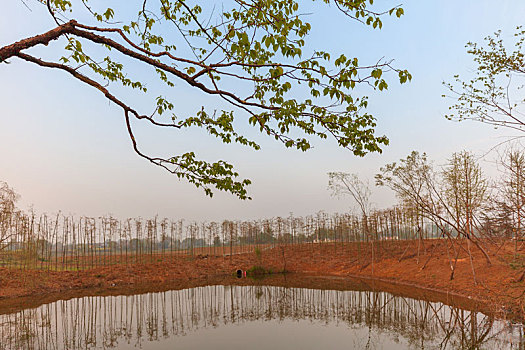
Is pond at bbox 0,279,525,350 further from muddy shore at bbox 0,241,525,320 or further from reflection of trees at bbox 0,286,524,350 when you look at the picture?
muddy shore at bbox 0,241,525,320

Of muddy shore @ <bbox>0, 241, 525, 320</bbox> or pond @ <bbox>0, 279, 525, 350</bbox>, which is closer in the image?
pond @ <bbox>0, 279, 525, 350</bbox>

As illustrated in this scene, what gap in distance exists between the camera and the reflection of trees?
8398 mm

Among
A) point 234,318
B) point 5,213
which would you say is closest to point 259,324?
point 234,318

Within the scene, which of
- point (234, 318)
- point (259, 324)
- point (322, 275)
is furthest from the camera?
point (322, 275)

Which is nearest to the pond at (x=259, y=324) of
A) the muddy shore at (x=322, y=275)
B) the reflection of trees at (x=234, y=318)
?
the reflection of trees at (x=234, y=318)

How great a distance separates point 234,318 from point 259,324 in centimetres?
134

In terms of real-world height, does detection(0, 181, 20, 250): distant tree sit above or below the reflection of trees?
above

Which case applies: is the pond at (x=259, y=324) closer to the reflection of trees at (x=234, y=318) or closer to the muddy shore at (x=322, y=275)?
the reflection of trees at (x=234, y=318)

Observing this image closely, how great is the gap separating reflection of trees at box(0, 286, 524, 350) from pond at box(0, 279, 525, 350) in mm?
25

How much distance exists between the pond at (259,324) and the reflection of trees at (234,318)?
0.03 meters

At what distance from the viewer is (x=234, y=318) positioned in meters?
11.2

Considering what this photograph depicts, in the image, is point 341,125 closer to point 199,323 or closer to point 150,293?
point 199,323

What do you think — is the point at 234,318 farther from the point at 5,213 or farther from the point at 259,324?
the point at 5,213

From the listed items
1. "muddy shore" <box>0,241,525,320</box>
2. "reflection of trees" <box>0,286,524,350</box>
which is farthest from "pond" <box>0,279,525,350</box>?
"muddy shore" <box>0,241,525,320</box>
